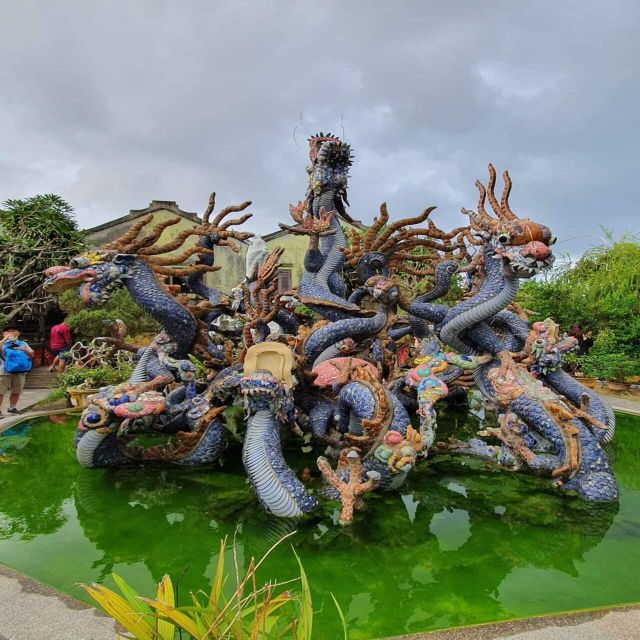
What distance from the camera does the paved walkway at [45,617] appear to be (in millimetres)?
2344

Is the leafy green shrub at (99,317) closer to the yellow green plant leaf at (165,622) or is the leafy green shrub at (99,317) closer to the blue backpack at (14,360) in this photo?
the blue backpack at (14,360)

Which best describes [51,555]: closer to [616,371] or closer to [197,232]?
[197,232]

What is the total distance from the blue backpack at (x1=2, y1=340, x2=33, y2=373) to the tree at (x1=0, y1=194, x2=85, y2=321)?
7.02 meters

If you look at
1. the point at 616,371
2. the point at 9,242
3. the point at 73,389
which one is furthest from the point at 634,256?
the point at 9,242

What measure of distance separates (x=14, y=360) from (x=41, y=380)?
521cm

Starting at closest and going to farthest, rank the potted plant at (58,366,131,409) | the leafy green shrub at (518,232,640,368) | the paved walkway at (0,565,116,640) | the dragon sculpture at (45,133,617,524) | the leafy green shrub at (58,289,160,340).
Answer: the paved walkway at (0,565,116,640) → the dragon sculpture at (45,133,617,524) → the potted plant at (58,366,131,409) → the leafy green shrub at (518,232,640,368) → the leafy green shrub at (58,289,160,340)

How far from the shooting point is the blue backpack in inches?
302

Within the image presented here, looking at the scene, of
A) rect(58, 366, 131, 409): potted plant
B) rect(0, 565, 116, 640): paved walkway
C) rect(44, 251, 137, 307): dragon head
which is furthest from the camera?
rect(58, 366, 131, 409): potted plant

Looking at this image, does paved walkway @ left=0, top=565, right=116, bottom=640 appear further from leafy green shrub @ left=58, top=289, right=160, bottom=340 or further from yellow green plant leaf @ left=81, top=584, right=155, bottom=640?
leafy green shrub @ left=58, top=289, right=160, bottom=340

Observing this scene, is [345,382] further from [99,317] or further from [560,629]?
[99,317]

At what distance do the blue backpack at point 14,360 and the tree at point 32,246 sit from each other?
702 cm

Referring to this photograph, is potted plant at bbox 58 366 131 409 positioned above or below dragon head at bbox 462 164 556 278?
below

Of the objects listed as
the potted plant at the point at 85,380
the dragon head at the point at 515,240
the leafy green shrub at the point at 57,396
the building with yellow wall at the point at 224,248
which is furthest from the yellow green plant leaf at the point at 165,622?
the building with yellow wall at the point at 224,248

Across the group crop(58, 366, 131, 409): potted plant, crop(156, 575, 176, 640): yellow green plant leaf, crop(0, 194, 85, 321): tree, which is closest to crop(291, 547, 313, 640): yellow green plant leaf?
crop(156, 575, 176, 640): yellow green plant leaf
